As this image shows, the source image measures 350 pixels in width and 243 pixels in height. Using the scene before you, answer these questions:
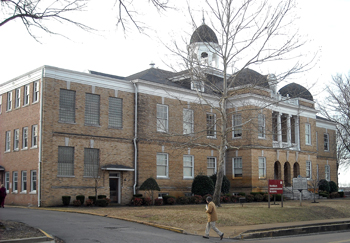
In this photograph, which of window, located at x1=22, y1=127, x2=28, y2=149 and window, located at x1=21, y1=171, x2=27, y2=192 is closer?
window, located at x1=21, y1=171, x2=27, y2=192

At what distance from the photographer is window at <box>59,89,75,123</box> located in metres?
29.8

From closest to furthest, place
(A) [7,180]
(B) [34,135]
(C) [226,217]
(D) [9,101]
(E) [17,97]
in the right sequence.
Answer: (C) [226,217] < (B) [34,135] < (E) [17,97] < (A) [7,180] < (D) [9,101]


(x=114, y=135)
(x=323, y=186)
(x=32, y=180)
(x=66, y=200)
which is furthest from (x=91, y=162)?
(x=323, y=186)

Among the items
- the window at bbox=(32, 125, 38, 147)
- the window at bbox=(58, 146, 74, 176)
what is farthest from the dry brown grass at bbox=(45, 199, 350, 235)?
the window at bbox=(32, 125, 38, 147)

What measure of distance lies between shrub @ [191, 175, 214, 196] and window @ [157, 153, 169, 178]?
8.40 ft

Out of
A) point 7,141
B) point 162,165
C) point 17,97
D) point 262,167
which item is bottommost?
point 262,167

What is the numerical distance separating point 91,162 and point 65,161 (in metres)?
2.02

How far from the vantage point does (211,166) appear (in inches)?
1543

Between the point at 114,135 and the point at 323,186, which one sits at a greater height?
the point at 114,135

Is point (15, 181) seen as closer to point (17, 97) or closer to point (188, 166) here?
point (17, 97)

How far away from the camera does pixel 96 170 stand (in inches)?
1209

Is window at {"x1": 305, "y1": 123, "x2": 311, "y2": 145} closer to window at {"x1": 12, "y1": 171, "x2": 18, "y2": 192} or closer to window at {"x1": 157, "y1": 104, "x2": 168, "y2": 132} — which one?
window at {"x1": 157, "y1": 104, "x2": 168, "y2": 132}

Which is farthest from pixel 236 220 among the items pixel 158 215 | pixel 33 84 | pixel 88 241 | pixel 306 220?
pixel 33 84

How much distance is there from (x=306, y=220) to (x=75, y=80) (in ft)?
60.5
